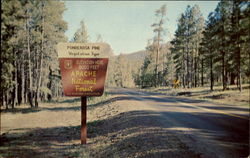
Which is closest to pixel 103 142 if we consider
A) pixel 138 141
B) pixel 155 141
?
pixel 138 141

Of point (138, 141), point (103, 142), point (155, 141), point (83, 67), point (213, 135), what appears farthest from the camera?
point (103, 142)

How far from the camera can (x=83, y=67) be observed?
19.4 ft

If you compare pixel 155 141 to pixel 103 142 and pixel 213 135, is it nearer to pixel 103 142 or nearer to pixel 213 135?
pixel 213 135

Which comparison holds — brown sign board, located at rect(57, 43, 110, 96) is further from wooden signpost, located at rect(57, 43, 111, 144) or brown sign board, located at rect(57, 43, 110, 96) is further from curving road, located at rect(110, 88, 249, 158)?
curving road, located at rect(110, 88, 249, 158)

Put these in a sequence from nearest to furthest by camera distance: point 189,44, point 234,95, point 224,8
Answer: point 234,95 → point 224,8 → point 189,44

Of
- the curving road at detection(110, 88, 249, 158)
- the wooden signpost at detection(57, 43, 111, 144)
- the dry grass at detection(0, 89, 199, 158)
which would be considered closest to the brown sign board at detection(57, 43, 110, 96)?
the wooden signpost at detection(57, 43, 111, 144)

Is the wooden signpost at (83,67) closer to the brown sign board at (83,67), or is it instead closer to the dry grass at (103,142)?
the brown sign board at (83,67)

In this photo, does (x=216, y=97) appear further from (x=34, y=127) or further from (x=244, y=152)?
(x=34, y=127)

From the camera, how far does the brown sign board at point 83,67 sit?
19.1 ft

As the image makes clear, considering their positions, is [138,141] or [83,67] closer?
[83,67]

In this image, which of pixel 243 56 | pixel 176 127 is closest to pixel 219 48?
pixel 243 56

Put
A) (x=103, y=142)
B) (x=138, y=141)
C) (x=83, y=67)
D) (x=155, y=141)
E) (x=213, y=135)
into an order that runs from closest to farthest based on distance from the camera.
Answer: (x=155, y=141), (x=83, y=67), (x=138, y=141), (x=213, y=135), (x=103, y=142)

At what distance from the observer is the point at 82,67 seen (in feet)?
19.4

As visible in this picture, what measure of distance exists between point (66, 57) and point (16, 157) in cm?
548
